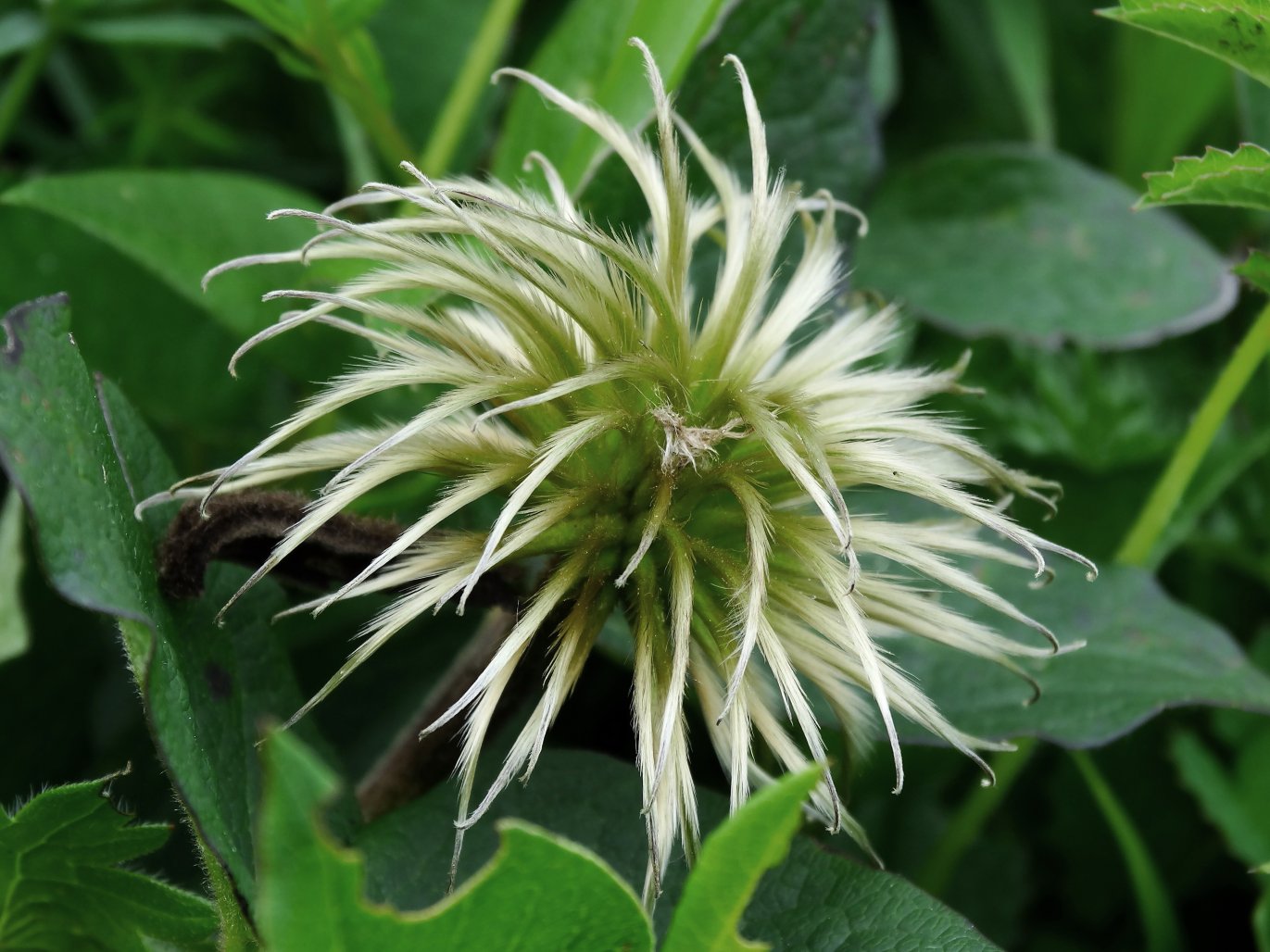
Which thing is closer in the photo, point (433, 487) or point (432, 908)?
point (432, 908)

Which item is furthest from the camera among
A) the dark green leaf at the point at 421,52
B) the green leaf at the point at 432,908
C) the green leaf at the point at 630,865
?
the dark green leaf at the point at 421,52

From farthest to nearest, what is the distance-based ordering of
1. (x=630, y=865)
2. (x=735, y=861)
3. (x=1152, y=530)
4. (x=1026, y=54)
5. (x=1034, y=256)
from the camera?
1. (x=1026, y=54)
2. (x=1034, y=256)
3. (x=1152, y=530)
4. (x=630, y=865)
5. (x=735, y=861)

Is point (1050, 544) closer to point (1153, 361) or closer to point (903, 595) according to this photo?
point (903, 595)

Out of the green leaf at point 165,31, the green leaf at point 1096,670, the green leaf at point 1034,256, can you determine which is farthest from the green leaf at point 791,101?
the green leaf at point 165,31

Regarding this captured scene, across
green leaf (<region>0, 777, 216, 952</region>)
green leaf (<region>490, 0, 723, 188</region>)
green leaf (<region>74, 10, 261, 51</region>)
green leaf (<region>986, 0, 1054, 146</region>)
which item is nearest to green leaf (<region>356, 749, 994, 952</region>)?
green leaf (<region>0, 777, 216, 952</region>)

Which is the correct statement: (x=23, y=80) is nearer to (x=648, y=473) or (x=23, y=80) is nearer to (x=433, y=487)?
(x=433, y=487)

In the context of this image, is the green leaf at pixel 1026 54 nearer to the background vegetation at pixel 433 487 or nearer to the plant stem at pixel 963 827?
the background vegetation at pixel 433 487

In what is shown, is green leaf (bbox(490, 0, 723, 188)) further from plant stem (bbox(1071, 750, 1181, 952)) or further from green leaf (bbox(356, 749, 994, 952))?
plant stem (bbox(1071, 750, 1181, 952))

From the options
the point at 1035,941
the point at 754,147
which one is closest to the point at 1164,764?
the point at 1035,941

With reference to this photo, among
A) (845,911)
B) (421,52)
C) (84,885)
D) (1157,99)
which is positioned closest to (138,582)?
(84,885)
